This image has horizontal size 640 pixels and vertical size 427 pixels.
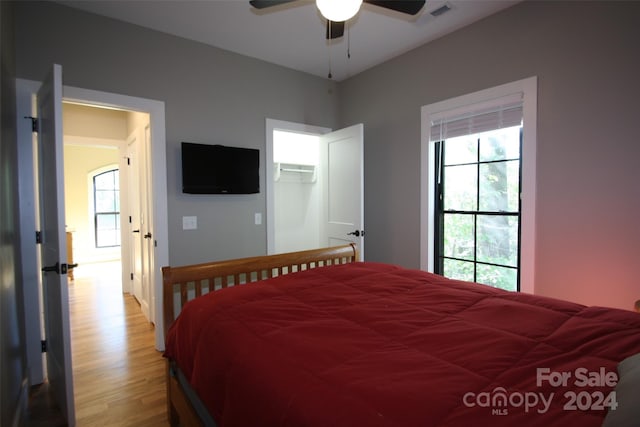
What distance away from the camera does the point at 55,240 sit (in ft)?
5.98

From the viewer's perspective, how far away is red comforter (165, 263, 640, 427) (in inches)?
29.6

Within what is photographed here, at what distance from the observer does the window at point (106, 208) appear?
6996 mm

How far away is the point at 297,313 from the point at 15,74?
2.55m

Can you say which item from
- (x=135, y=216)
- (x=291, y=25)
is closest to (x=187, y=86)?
(x=291, y=25)

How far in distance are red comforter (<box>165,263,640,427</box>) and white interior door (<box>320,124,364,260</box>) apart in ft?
5.56

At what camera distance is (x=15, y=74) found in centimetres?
214

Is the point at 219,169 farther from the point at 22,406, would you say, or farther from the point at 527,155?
the point at 527,155


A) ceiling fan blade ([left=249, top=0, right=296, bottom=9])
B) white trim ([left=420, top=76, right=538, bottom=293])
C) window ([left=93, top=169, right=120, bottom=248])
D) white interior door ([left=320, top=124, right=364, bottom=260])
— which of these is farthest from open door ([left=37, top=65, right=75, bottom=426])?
window ([left=93, top=169, right=120, bottom=248])

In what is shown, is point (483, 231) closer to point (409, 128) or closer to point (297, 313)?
point (409, 128)

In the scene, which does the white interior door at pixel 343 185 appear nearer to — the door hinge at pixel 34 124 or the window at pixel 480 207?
the window at pixel 480 207

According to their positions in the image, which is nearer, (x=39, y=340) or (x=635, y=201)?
(x=635, y=201)

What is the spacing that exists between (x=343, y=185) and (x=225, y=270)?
1.84m

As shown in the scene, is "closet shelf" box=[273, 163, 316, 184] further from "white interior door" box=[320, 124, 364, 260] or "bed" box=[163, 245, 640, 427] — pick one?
"bed" box=[163, 245, 640, 427]

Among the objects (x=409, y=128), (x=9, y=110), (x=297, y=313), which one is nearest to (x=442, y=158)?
(x=409, y=128)
